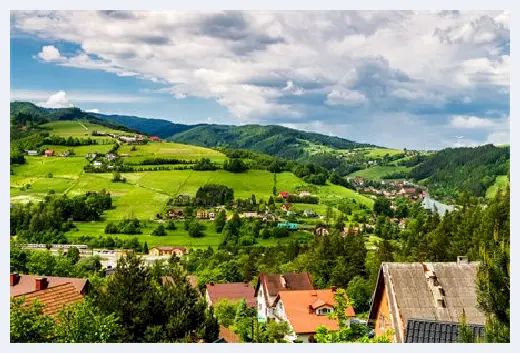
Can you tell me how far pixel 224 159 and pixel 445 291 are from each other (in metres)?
66.5

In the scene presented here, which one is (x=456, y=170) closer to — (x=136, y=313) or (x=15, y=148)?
(x=15, y=148)

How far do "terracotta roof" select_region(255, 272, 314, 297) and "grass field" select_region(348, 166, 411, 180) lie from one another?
123866 millimetres

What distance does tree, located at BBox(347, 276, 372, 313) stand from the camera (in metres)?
28.5

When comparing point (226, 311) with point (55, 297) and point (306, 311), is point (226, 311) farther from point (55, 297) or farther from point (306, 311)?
point (55, 297)

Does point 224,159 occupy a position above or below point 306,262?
above

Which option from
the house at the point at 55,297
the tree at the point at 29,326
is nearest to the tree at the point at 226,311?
the house at the point at 55,297

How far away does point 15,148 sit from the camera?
59.7 metres

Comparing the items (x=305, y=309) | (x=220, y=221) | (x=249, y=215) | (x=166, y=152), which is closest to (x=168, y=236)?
(x=220, y=221)

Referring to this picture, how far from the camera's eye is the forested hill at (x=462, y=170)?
103938 millimetres

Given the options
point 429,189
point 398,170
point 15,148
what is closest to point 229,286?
point 15,148

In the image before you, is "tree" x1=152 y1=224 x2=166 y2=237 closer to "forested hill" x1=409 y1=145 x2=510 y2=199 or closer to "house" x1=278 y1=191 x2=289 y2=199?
"house" x1=278 y1=191 x2=289 y2=199

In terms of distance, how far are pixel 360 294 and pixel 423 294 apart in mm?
13878

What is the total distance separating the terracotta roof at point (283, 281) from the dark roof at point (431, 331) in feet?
52.8

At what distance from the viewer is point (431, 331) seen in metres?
13.4
